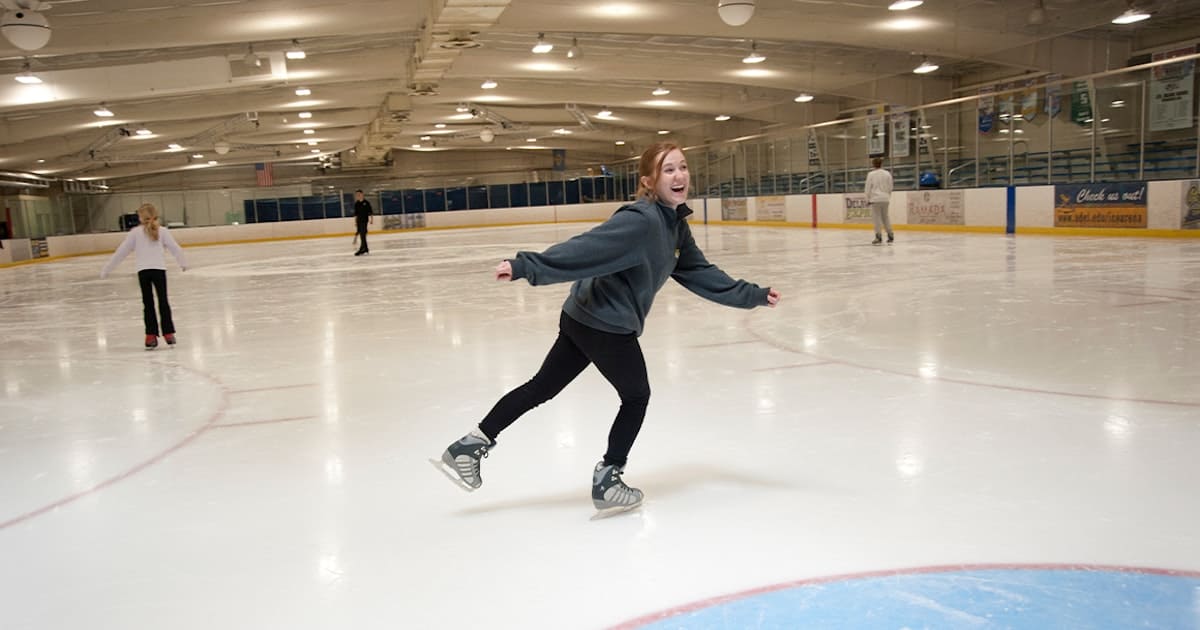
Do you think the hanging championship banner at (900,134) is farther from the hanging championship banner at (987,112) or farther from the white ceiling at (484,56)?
the hanging championship banner at (987,112)

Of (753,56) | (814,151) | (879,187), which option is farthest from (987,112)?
(814,151)

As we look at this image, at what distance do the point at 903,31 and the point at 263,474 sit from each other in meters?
16.9

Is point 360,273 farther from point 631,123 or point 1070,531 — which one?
Answer: point 631,123

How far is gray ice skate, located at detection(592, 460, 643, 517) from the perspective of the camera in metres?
2.79

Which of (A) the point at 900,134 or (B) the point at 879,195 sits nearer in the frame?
(B) the point at 879,195

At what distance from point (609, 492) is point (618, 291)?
0.66 meters

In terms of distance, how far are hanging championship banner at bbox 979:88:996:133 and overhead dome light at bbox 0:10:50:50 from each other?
15492mm

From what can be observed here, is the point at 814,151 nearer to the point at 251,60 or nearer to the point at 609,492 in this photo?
the point at 251,60

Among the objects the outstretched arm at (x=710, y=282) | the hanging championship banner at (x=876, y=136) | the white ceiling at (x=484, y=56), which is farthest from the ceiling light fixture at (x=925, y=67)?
the outstretched arm at (x=710, y=282)

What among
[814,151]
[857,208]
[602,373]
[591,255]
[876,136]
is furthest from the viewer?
[814,151]

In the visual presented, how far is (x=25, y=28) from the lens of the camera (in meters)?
9.98

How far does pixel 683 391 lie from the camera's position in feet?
15.0

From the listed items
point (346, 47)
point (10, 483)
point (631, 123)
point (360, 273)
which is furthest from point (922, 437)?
point (631, 123)

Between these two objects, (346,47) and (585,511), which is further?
(346,47)
